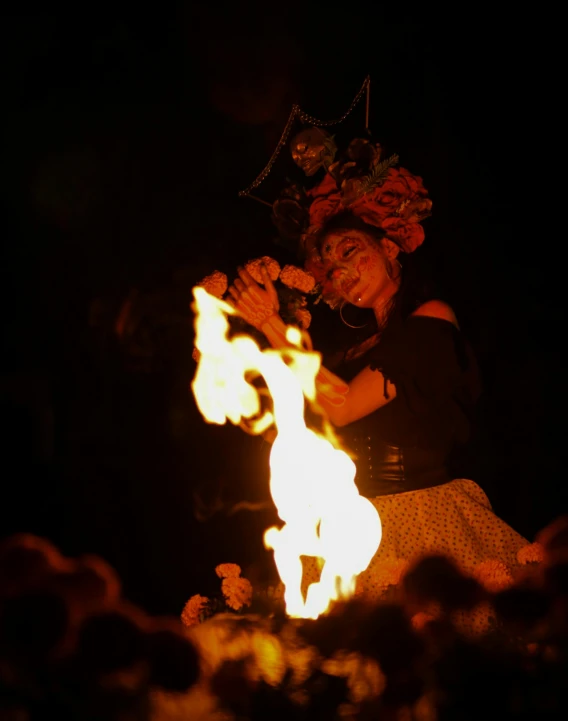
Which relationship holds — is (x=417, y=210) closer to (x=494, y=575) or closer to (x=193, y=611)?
(x=494, y=575)

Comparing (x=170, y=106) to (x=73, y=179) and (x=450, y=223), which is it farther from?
(x=450, y=223)

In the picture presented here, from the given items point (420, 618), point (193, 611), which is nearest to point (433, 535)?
point (420, 618)

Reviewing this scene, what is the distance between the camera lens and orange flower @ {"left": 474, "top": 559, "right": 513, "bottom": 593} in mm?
1885

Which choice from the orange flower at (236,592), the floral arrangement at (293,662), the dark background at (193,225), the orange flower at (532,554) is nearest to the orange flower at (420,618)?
the floral arrangement at (293,662)

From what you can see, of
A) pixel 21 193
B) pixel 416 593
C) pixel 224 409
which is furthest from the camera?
pixel 21 193

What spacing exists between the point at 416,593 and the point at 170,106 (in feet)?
4.93

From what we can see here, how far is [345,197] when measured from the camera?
2.20 m

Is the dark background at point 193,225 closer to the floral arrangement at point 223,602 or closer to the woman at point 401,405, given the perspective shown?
the floral arrangement at point 223,602

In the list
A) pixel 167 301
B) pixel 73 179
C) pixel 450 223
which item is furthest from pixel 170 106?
pixel 450 223

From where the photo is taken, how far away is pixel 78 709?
1.37 meters

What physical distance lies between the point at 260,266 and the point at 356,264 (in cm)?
24

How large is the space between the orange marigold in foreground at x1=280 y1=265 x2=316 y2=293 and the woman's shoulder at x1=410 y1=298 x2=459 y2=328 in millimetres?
284

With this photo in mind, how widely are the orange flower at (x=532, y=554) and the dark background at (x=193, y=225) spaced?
461 millimetres

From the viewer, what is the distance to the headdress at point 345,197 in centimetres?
219
